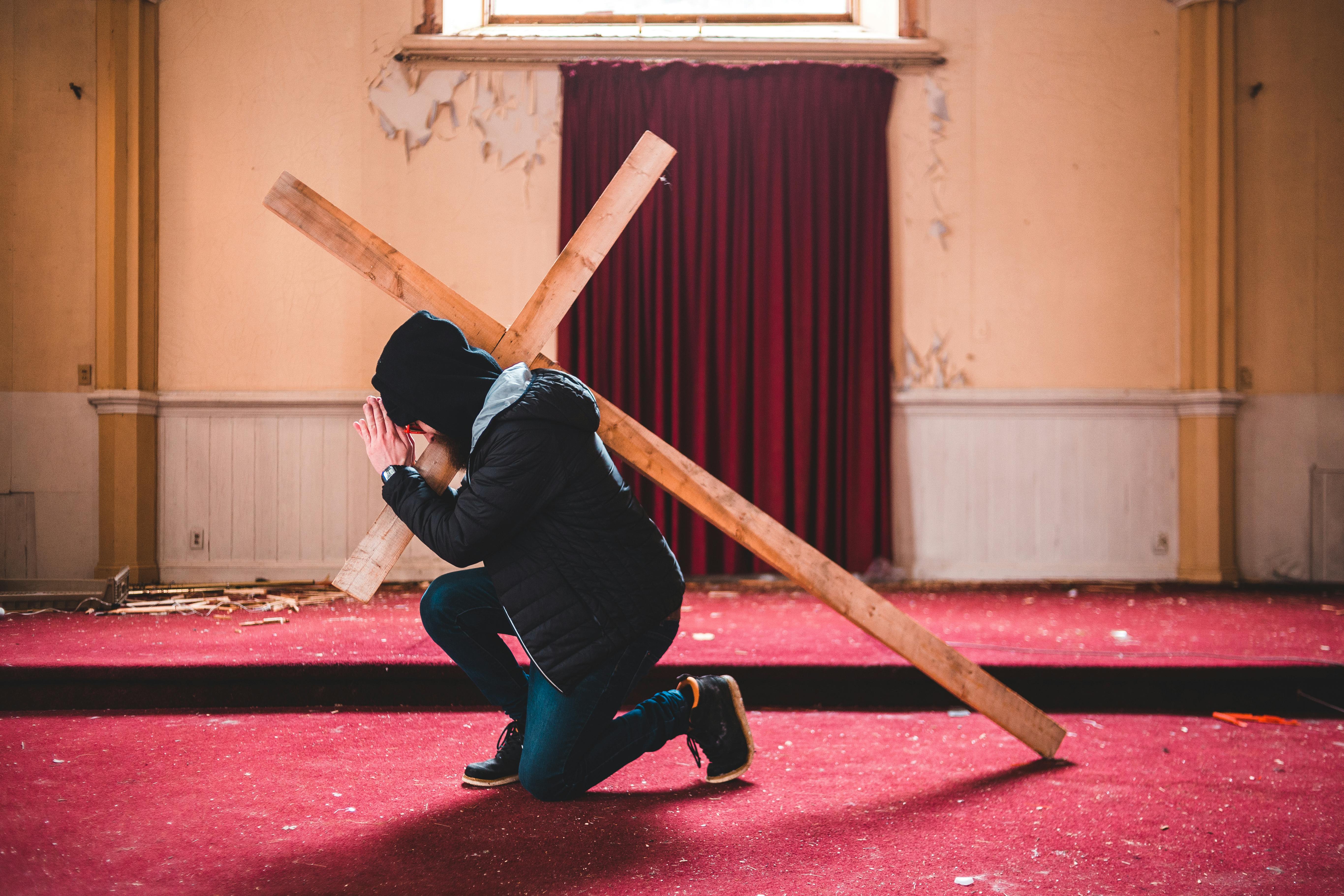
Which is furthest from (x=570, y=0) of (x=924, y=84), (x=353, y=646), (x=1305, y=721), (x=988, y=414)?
(x=1305, y=721)

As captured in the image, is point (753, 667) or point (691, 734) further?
point (753, 667)

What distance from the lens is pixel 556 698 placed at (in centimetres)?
152

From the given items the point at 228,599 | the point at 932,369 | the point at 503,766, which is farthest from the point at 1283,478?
the point at 228,599

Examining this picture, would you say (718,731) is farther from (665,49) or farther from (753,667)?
(665,49)

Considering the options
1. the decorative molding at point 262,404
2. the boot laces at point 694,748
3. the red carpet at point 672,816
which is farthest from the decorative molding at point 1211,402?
the decorative molding at point 262,404

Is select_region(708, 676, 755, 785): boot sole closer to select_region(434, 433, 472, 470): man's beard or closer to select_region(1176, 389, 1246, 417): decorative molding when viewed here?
select_region(434, 433, 472, 470): man's beard

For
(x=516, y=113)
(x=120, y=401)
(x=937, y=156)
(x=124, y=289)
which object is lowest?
(x=120, y=401)

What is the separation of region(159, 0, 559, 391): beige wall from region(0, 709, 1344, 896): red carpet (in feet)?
7.54

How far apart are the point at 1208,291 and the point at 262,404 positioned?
486 centimetres

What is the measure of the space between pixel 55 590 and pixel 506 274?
8.00ft

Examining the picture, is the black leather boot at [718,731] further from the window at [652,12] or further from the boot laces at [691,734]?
the window at [652,12]

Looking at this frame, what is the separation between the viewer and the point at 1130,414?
164 inches

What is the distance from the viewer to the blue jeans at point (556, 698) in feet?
5.06

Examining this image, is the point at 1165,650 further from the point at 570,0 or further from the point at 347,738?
the point at 570,0
